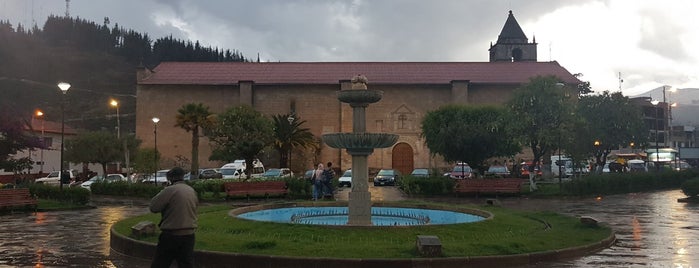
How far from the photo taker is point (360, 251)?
9.25 meters

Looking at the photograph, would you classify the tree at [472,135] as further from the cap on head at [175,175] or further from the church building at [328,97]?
the cap on head at [175,175]

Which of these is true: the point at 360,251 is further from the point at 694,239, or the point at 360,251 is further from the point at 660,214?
the point at 660,214

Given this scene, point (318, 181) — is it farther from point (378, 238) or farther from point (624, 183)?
point (624, 183)

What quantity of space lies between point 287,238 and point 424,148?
45.0 metres

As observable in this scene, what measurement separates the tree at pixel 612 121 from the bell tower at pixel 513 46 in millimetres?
32844

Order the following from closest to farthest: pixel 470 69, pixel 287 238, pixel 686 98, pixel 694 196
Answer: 1. pixel 287 238
2. pixel 694 196
3. pixel 470 69
4. pixel 686 98

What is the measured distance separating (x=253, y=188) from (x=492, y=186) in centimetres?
1116

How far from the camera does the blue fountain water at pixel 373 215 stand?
15195 millimetres

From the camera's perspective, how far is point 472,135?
32.9 metres

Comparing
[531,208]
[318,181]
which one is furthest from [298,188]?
[531,208]

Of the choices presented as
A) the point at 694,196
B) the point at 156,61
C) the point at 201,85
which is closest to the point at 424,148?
the point at 201,85

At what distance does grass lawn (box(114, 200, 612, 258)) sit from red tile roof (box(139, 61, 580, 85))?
4458cm

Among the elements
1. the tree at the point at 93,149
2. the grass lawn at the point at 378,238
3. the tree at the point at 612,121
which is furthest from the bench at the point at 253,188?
the tree at the point at 93,149

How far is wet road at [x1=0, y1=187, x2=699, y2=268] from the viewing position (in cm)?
941
